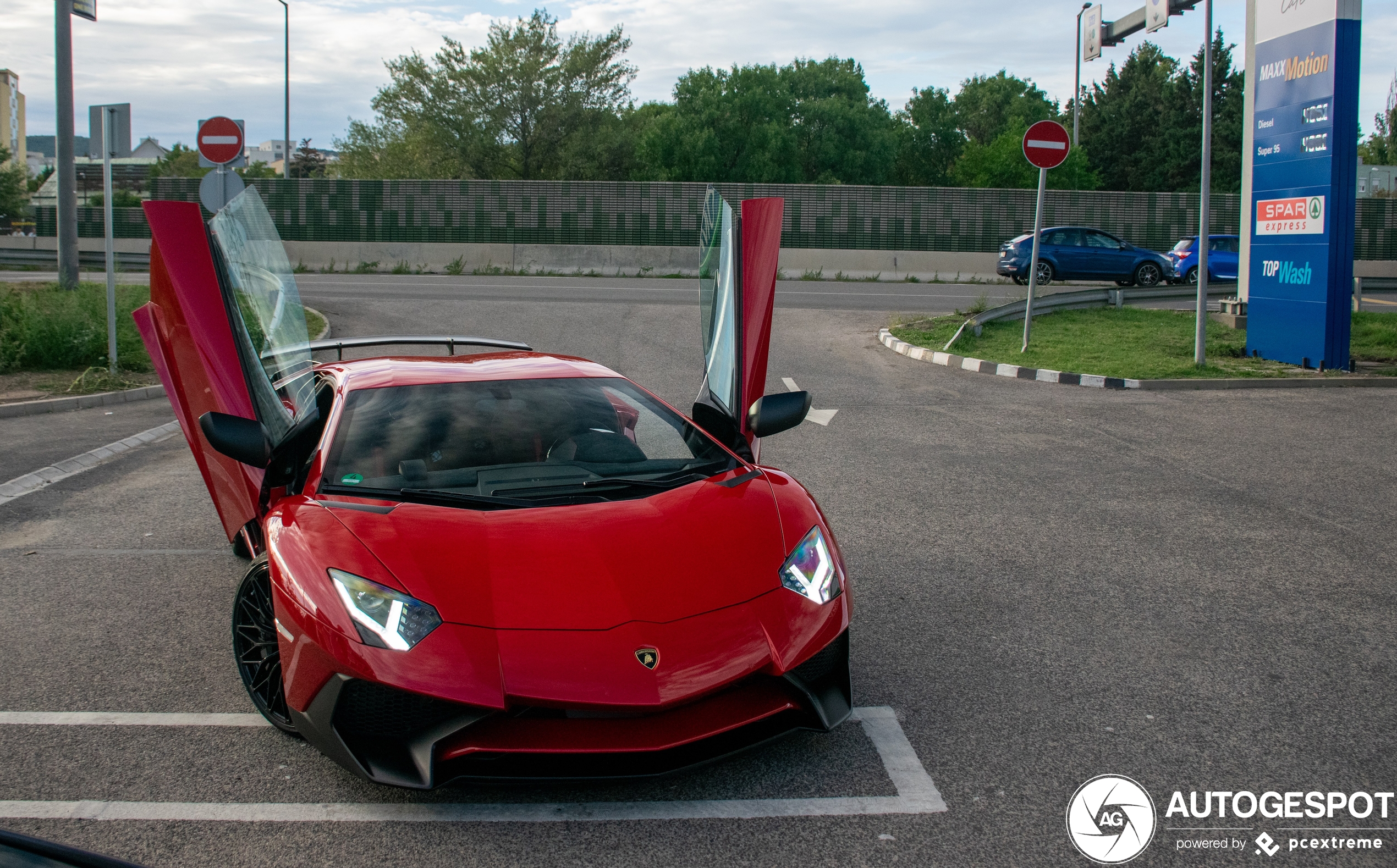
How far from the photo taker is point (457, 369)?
455 centimetres

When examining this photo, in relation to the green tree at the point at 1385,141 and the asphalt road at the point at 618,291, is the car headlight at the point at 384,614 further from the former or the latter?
the green tree at the point at 1385,141

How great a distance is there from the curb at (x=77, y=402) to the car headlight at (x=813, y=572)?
806cm

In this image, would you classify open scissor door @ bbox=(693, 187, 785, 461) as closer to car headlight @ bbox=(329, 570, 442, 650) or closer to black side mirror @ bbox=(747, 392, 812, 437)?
black side mirror @ bbox=(747, 392, 812, 437)

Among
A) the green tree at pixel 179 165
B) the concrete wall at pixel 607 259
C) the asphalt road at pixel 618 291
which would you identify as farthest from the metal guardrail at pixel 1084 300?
the green tree at pixel 179 165

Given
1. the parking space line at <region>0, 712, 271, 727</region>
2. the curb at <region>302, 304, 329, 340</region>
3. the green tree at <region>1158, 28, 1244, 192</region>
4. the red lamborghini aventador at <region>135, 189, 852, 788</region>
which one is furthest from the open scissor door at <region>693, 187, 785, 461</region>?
the green tree at <region>1158, 28, 1244, 192</region>

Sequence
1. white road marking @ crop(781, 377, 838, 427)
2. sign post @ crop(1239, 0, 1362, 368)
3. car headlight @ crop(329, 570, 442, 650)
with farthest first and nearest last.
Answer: sign post @ crop(1239, 0, 1362, 368) → white road marking @ crop(781, 377, 838, 427) → car headlight @ crop(329, 570, 442, 650)

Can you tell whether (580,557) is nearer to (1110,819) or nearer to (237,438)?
(237,438)

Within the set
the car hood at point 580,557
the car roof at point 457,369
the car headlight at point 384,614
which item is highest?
the car roof at point 457,369

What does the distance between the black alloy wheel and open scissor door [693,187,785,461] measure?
1891 millimetres

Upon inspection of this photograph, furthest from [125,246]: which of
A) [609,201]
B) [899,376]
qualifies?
[899,376]

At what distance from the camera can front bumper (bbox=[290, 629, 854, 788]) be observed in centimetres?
287

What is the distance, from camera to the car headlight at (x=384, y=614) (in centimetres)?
300

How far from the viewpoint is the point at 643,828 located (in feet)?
9.75

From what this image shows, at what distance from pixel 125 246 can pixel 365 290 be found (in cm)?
1441
